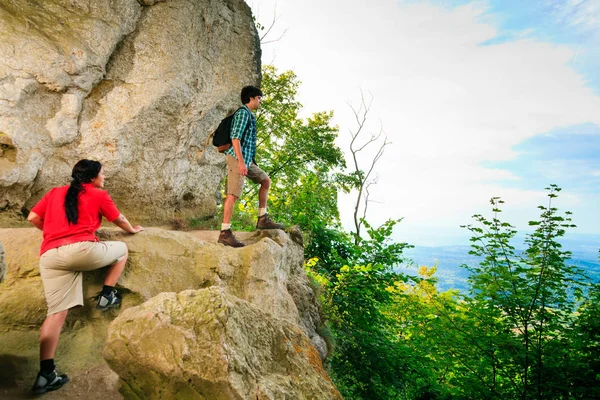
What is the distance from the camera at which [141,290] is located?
4.47 m

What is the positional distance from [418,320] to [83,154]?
9.65 metres

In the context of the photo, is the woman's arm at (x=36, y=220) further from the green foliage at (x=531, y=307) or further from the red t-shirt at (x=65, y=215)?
the green foliage at (x=531, y=307)

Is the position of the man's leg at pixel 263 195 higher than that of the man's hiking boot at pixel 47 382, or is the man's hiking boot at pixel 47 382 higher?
the man's leg at pixel 263 195

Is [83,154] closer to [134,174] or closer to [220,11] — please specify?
[134,174]

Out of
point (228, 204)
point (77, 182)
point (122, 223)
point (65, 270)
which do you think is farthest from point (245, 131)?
point (65, 270)

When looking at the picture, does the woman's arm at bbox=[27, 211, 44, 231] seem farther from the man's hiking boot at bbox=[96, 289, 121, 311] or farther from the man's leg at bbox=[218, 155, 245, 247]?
the man's leg at bbox=[218, 155, 245, 247]

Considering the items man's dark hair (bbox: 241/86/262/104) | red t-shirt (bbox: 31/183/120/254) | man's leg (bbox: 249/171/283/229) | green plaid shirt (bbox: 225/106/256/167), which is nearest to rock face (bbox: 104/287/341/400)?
Answer: red t-shirt (bbox: 31/183/120/254)

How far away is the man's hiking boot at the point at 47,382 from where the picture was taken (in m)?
3.09

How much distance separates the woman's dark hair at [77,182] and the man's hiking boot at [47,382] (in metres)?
1.46

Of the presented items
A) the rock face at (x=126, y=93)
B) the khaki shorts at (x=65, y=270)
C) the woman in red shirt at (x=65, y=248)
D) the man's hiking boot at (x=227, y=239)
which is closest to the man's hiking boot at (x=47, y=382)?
the woman in red shirt at (x=65, y=248)

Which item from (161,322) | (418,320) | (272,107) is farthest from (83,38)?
(272,107)

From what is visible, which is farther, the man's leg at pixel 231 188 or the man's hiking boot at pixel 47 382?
the man's leg at pixel 231 188

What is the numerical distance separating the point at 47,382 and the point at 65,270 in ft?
3.42

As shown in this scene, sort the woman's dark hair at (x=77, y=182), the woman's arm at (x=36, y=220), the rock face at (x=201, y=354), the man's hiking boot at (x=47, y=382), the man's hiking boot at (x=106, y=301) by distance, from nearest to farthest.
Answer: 1. the rock face at (x=201, y=354)
2. the man's hiking boot at (x=47, y=382)
3. the woman's dark hair at (x=77, y=182)
4. the woman's arm at (x=36, y=220)
5. the man's hiking boot at (x=106, y=301)
